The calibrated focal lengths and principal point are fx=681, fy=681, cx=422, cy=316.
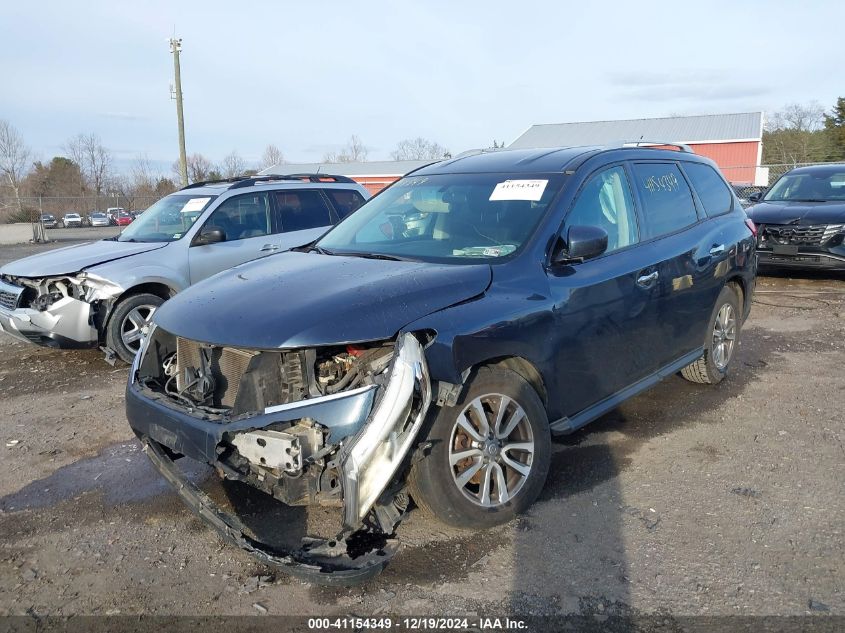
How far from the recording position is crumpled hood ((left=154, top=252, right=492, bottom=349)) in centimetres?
292

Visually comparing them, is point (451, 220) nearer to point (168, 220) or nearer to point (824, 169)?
point (168, 220)

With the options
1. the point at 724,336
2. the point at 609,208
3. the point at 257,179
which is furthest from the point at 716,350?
the point at 257,179

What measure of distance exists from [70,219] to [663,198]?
150ft

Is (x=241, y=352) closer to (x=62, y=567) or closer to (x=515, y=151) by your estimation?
(x=62, y=567)

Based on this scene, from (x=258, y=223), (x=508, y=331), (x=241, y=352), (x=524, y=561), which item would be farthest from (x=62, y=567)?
(x=258, y=223)

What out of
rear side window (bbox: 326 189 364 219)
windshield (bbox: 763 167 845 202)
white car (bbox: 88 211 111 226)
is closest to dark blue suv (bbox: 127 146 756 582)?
rear side window (bbox: 326 189 364 219)

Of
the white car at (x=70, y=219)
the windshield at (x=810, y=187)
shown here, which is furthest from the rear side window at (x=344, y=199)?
the white car at (x=70, y=219)

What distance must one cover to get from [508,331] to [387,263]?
83cm

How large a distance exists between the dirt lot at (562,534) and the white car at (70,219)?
42919 millimetres

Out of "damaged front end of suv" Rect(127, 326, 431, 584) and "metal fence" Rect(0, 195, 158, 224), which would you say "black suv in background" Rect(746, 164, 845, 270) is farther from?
"metal fence" Rect(0, 195, 158, 224)

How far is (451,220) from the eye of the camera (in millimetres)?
4148

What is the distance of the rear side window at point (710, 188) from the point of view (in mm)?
5301

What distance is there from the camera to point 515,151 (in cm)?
484

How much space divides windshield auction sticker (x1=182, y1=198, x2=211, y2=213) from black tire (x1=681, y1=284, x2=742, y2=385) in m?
5.40
